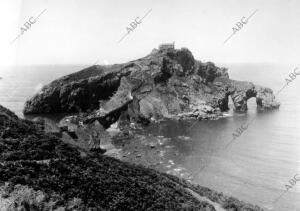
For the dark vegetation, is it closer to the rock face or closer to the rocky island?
the rocky island

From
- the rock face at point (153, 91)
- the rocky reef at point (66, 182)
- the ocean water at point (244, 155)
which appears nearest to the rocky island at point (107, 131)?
the rocky reef at point (66, 182)

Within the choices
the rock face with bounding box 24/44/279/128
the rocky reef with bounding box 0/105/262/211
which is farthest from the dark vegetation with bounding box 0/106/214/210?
the rock face with bounding box 24/44/279/128

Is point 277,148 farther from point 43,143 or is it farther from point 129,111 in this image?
point 43,143

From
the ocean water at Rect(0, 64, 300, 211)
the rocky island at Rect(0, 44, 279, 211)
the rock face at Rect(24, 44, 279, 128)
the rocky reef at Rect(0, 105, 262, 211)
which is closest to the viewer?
the rocky reef at Rect(0, 105, 262, 211)

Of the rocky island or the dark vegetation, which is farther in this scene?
the rocky island

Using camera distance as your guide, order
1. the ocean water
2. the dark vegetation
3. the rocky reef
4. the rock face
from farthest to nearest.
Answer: the rock face, the ocean water, the dark vegetation, the rocky reef

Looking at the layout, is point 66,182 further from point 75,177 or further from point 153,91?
point 153,91

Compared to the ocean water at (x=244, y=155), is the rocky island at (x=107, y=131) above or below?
above

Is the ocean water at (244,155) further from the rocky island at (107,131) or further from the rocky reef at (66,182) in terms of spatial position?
the rocky reef at (66,182)
